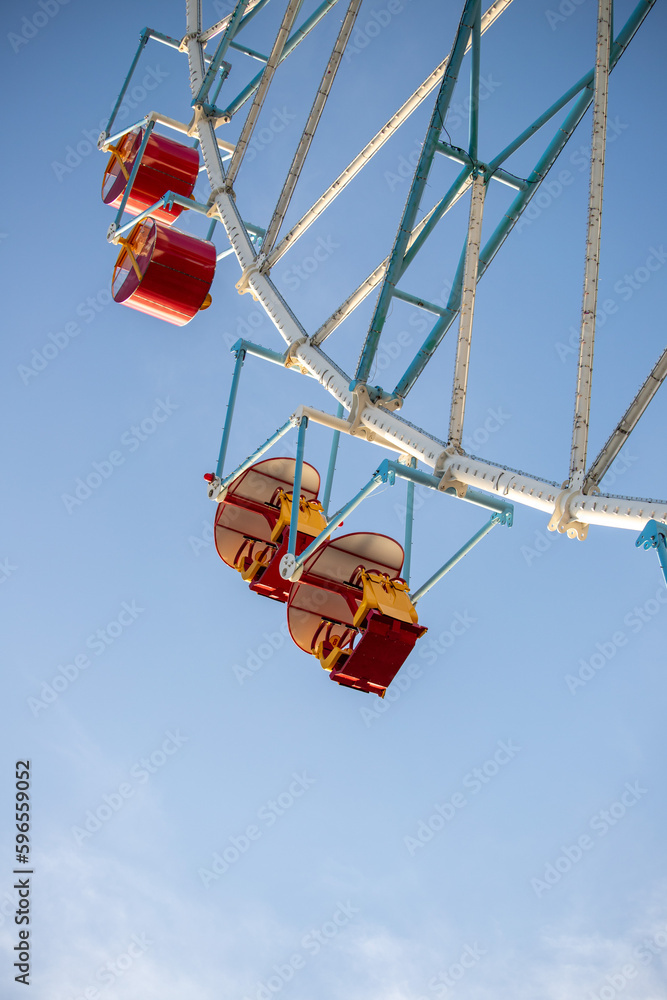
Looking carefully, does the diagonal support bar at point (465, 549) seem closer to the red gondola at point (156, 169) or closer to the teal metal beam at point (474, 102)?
the teal metal beam at point (474, 102)

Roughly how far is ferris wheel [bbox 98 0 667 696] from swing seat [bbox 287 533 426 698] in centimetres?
3

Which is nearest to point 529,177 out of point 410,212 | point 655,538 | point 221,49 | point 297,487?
point 410,212

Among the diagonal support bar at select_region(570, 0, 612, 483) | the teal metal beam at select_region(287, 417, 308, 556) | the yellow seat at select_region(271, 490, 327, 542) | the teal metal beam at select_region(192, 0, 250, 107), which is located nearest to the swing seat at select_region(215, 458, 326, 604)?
the yellow seat at select_region(271, 490, 327, 542)

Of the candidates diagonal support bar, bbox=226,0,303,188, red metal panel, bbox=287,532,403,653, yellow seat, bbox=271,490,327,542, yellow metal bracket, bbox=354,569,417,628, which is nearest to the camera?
yellow metal bracket, bbox=354,569,417,628

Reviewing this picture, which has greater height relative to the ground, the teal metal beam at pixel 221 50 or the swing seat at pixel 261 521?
the teal metal beam at pixel 221 50

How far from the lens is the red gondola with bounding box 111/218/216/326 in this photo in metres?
20.3

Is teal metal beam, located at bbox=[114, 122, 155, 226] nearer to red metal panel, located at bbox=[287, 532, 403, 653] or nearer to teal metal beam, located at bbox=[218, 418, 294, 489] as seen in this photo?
teal metal beam, located at bbox=[218, 418, 294, 489]

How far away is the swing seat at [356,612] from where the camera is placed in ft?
50.2

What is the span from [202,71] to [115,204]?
363 cm

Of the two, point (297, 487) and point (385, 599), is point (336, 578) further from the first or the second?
point (297, 487)

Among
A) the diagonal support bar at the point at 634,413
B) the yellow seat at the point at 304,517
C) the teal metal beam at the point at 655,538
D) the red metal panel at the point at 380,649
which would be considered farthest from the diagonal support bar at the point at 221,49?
the teal metal beam at the point at 655,538

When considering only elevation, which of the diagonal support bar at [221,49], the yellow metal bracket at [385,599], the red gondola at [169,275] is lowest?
the yellow metal bracket at [385,599]

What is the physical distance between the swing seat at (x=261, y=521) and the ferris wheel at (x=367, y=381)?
Answer: 3 centimetres

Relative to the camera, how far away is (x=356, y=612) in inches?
634
